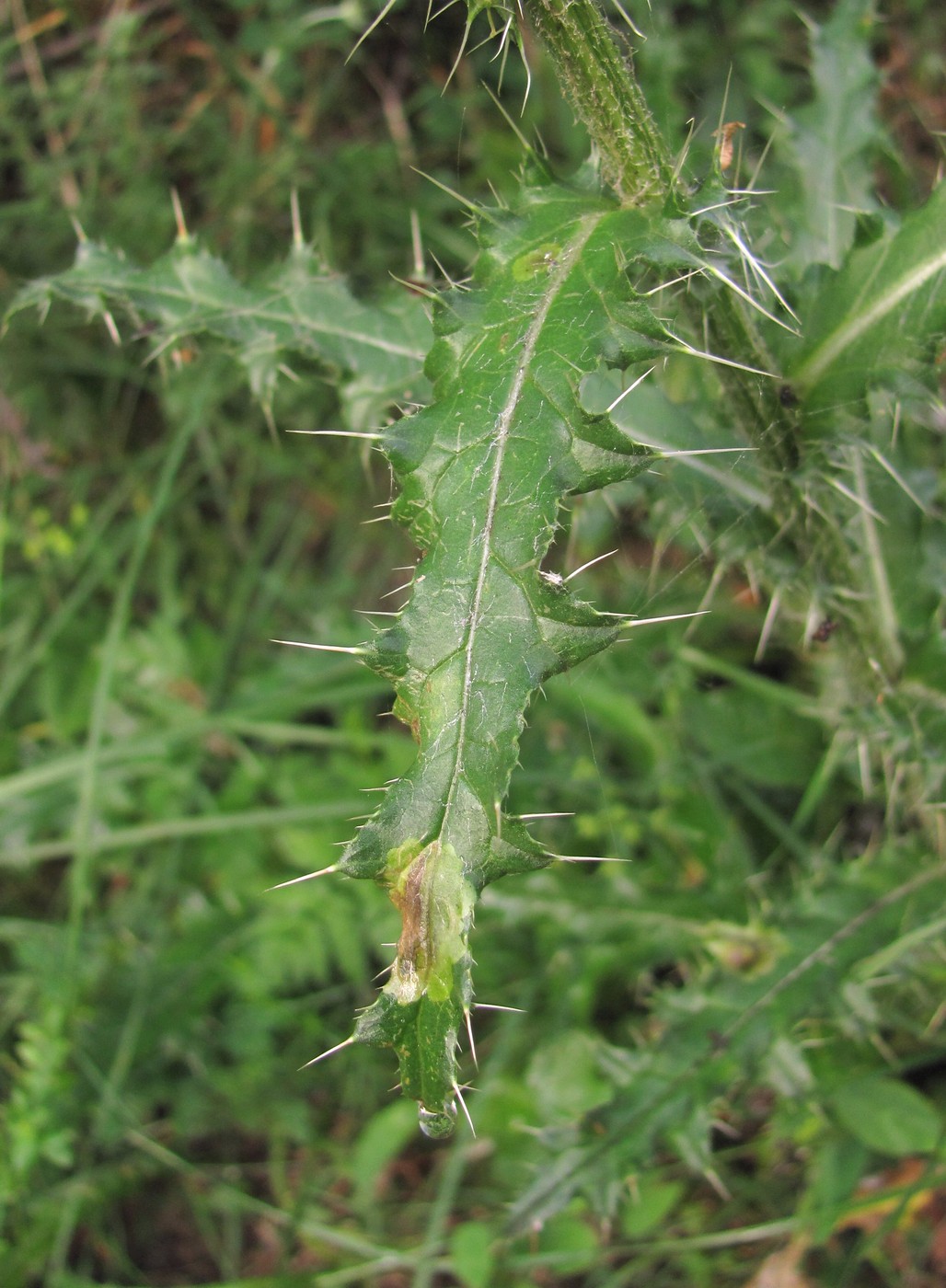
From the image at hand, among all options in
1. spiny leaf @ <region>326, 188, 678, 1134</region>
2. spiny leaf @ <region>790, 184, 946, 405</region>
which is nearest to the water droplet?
spiny leaf @ <region>326, 188, 678, 1134</region>

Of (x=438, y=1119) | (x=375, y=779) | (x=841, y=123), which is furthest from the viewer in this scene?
(x=375, y=779)

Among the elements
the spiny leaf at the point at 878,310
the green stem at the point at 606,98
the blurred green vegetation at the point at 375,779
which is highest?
the green stem at the point at 606,98

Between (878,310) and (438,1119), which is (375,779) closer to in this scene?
(438,1119)

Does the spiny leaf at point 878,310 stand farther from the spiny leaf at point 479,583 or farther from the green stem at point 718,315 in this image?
the spiny leaf at point 479,583

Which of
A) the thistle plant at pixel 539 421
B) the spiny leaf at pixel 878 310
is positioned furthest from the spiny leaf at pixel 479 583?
the spiny leaf at pixel 878 310

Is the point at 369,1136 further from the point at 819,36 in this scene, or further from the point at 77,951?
the point at 819,36

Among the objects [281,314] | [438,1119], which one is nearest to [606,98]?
[281,314]

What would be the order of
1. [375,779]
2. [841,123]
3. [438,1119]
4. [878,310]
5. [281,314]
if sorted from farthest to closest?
[375,779] < [841,123] < [281,314] < [878,310] < [438,1119]
